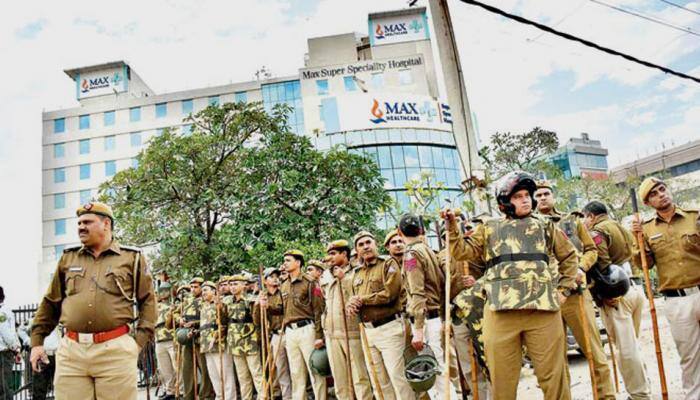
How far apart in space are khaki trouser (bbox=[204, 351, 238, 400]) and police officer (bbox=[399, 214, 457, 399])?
3969 mm

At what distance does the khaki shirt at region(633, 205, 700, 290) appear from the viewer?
4.35 meters

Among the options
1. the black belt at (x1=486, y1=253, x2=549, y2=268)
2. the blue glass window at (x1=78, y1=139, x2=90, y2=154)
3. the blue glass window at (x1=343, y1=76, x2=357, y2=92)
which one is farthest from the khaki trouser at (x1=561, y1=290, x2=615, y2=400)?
the blue glass window at (x1=78, y1=139, x2=90, y2=154)

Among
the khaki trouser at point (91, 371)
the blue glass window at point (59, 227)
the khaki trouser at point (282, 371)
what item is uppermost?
the blue glass window at point (59, 227)

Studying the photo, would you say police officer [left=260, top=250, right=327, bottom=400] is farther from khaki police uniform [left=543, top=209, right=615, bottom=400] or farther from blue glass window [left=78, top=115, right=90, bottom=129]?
blue glass window [left=78, top=115, right=90, bottom=129]

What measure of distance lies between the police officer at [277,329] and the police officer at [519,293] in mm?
4210

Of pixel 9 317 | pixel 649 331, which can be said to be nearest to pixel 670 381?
pixel 649 331

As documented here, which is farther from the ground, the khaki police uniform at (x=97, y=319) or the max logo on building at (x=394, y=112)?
the max logo on building at (x=394, y=112)

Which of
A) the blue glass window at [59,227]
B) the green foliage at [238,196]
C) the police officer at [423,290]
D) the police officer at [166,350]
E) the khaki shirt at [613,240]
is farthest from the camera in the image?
the blue glass window at [59,227]

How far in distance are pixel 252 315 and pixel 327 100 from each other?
91.3 feet

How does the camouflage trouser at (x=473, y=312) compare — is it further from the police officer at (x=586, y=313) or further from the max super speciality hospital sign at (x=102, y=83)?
the max super speciality hospital sign at (x=102, y=83)

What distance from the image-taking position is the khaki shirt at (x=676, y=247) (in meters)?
4.35

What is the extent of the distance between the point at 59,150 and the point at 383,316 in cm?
5175

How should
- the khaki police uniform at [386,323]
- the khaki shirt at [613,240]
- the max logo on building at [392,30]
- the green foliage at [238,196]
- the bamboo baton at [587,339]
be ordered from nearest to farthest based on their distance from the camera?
the bamboo baton at [587,339], the khaki shirt at [613,240], the khaki police uniform at [386,323], the green foliage at [238,196], the max logo on building at [392,30]

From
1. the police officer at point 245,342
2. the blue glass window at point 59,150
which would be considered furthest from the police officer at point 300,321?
the blue glass window at point 59,150
